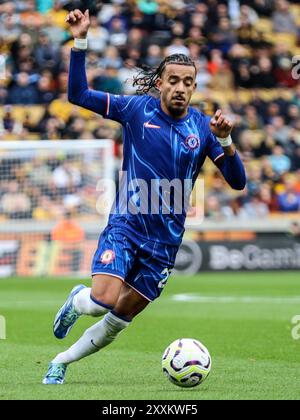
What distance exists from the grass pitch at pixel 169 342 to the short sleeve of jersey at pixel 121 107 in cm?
196

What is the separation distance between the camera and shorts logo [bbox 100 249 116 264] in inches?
285

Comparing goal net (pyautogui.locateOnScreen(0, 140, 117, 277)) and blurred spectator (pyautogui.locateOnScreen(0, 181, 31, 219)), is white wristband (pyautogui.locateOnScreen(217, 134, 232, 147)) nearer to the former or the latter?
goal net (pyautogui.locateOnScreen(0, 140, 117, 277))

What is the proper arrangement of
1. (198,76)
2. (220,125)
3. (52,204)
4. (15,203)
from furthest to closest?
(198,76) < (52,204) < (15,203) < (220,125)

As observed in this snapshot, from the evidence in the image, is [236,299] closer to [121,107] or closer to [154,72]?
[154,72]

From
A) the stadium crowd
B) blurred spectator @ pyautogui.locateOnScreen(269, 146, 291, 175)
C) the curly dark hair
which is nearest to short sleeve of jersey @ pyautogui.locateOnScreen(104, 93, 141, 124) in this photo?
the curly dark hair

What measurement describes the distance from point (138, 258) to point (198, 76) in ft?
55.3

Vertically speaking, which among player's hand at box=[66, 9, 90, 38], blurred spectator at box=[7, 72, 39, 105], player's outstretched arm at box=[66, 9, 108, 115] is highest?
player's hand at box=[66, 9, 90, 38]

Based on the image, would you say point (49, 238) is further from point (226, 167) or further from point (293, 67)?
point (226, 167)

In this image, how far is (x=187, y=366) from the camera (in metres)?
7.33

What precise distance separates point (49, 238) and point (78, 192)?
3.99ft

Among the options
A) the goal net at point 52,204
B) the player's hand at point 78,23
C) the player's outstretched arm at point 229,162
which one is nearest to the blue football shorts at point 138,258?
the player's outstretched arm at point 229,162

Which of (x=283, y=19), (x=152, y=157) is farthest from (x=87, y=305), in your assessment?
(x=283, y=19)

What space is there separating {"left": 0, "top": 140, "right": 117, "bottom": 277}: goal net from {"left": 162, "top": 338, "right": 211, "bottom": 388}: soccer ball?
13119 millimetres

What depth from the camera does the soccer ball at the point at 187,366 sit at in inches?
287
